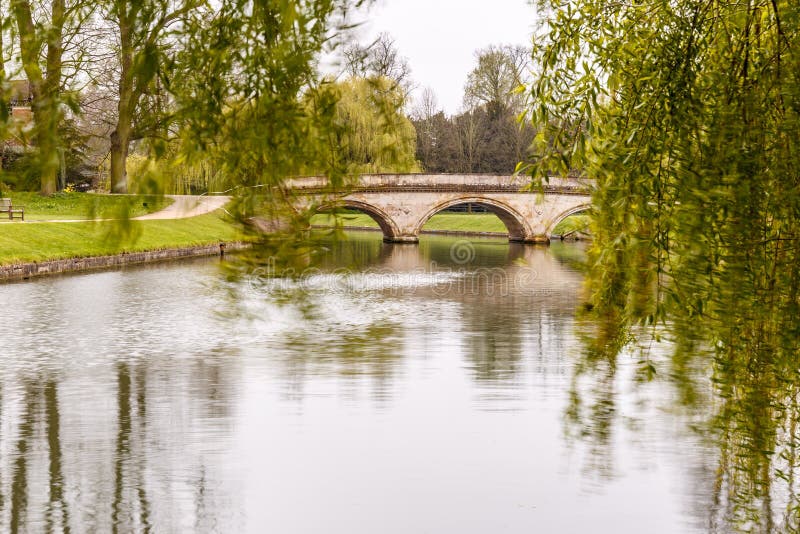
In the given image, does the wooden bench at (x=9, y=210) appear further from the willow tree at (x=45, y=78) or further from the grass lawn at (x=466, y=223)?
the grass lawn at (x=466, y=223)

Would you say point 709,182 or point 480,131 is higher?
point 480,131

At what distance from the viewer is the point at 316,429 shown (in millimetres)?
8383

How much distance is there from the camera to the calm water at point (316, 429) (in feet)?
21.2

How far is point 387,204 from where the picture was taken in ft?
116

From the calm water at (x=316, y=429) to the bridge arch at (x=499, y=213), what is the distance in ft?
69.5

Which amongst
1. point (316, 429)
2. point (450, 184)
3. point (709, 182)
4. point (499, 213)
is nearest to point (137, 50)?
point (709, 182)

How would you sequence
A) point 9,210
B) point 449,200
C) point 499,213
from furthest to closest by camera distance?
point 499,213
point 449,200
point 9,210

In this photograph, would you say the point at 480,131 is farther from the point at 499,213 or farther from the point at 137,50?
the point at 137,50

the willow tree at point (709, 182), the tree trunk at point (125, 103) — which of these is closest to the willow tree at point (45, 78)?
the tree trunk at point (125, 103)

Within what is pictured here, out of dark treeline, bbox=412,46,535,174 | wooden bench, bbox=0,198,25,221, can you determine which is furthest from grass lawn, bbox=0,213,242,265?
dark treeline, bbox=412,46,535,174

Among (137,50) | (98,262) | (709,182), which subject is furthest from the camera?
(98,262)

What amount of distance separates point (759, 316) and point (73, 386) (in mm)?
7914

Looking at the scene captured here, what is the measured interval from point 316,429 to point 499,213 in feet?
99.1

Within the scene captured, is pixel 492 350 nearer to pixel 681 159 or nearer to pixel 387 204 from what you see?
pixel 681 159
